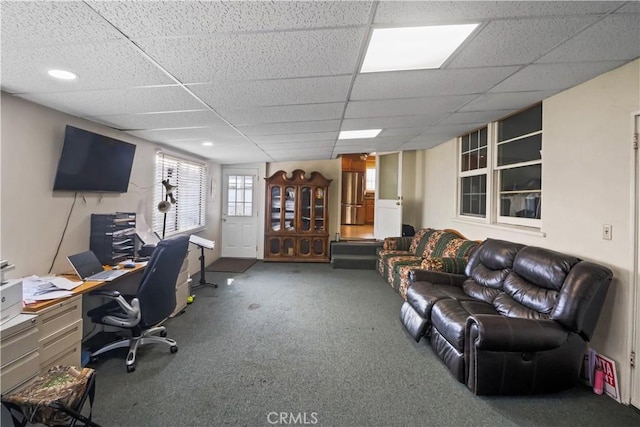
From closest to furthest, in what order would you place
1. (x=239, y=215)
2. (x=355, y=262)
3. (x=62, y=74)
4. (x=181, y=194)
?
(x=62, y=74) → (x=181, y=194) → (x=355, y=262) → (x=239, y=215)

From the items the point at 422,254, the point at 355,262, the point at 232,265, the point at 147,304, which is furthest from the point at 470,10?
the point at 232,265

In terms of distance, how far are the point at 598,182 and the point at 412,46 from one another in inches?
71.2

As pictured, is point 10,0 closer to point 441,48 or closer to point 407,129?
point 441,48

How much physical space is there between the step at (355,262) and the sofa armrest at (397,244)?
44 cm

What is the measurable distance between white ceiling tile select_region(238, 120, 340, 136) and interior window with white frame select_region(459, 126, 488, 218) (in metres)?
2.08

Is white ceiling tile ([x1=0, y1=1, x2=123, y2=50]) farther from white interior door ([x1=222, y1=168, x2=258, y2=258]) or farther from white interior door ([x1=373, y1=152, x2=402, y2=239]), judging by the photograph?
white interior door ([x1=373, y1=152, x2=402, y2=239])

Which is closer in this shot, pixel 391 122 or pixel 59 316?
pixel 59 316

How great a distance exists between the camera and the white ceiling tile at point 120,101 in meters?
1.96

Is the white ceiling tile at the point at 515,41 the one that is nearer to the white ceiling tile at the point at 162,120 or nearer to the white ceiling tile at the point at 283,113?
the white ceiling tile at the point at 283,113

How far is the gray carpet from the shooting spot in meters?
1.72

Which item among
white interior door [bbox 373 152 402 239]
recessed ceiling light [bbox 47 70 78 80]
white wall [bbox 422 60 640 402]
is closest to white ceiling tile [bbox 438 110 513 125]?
white wall [bbox 422 60 640 402]

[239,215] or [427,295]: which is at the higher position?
[239,215]

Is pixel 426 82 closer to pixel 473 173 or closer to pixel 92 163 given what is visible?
pixel 473 173

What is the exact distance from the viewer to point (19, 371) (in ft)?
4.92
